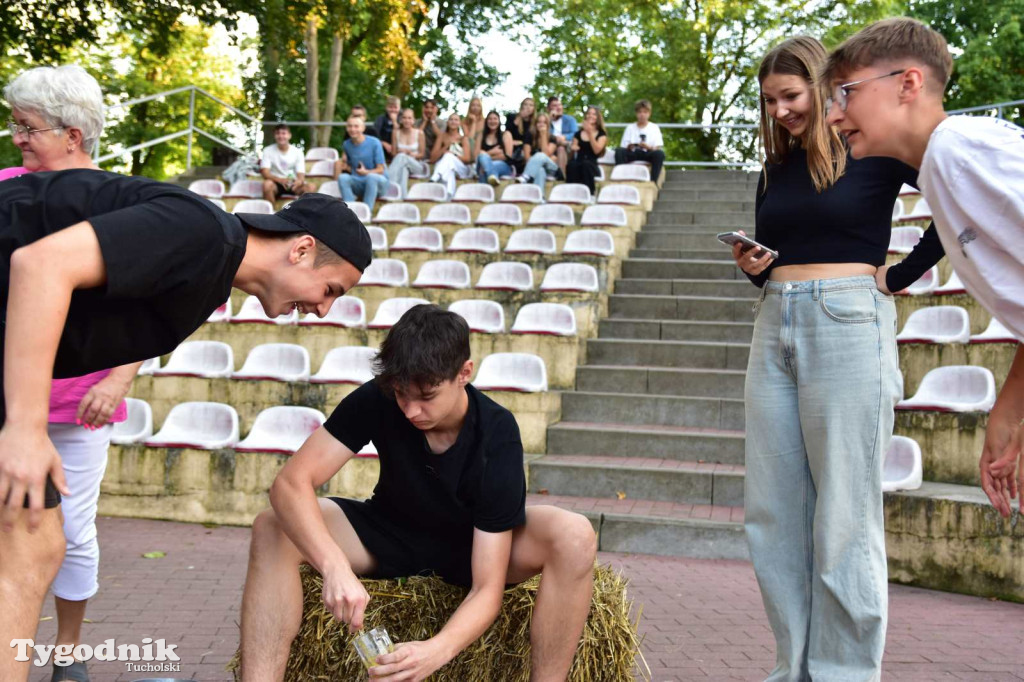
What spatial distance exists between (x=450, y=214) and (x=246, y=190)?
12.6ft

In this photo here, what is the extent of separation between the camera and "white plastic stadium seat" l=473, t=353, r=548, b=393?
302 inches

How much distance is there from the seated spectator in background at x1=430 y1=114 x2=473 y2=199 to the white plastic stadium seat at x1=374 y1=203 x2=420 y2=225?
121 centimetres

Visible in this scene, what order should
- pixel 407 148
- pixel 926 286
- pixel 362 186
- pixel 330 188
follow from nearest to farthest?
pixel 926 286
pixel 362 186
pixel 330 188
pixel 407 148

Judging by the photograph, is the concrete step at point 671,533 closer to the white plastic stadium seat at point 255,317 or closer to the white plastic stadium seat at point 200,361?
the white plastic stadium seat at point 200,361

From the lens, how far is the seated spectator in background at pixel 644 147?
1432 cm

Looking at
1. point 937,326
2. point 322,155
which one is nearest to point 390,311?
point 937,326

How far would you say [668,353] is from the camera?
864cm

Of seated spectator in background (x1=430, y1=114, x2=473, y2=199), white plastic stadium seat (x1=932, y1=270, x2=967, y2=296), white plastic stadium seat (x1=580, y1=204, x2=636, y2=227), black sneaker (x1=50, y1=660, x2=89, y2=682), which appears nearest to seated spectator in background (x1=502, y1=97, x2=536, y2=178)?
seated spectator in background (x1=430, y1=114, x2=473, y2=199)

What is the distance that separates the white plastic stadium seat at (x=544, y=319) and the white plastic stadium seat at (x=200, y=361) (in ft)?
8.15

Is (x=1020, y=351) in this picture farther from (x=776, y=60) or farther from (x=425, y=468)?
(x=425, y=468)

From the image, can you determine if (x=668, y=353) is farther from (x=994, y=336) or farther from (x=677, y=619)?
(x=677, y=619)

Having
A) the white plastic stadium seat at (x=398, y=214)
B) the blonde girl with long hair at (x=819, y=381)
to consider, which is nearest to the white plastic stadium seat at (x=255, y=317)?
the white plastic stadium seat at (x=398, y=214)

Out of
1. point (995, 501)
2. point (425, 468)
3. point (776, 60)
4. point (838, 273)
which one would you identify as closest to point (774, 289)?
point (838, 273)

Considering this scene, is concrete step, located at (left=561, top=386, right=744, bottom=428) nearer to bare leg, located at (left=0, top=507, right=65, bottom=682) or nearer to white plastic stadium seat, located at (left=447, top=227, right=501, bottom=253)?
white plastic stadium seat, located at (left=447, top=227, right=501, bottom=253)
